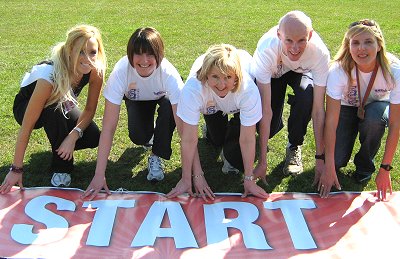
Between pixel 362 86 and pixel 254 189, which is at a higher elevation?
pixel 362 86

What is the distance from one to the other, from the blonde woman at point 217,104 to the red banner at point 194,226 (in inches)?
6.5

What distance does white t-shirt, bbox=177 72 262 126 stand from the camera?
11.5 ft

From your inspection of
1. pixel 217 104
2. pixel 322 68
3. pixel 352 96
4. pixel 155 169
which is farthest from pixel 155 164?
pixel 352 96

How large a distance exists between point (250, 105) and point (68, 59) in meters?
1.42

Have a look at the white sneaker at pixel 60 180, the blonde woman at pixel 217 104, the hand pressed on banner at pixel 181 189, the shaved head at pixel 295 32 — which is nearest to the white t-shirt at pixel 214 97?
the blonde woman at pixel 217 104

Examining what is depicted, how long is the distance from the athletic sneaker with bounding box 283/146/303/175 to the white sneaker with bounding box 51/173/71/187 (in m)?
1.87

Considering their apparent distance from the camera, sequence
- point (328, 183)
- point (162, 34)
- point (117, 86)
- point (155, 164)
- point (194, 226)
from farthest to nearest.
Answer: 1. point (162, 34)
2. point (155, 164)
3. point (328, 183)
4. point (117, 86)
5. point (194, 226)

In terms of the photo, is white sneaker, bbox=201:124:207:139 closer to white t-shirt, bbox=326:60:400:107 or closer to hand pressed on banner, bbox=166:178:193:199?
hand pressed on banner, bbox=166:178:193:199

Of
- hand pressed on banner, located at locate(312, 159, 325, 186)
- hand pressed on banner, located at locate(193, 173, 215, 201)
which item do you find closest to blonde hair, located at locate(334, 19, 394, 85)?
hand pressed on banner, located at locate(312, 159, 325, 186)

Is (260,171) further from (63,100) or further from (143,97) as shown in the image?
(63,100)

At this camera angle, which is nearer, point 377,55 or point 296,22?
point 296,22

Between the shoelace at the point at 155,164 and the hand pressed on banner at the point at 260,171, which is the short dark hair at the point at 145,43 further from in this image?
the hand pressed on banner at the point at 260,171

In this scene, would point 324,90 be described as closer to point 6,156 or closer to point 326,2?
point 6,156

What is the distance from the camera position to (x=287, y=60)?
155 inches
